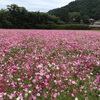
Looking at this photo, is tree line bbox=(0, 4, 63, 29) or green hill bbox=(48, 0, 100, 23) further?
green hill bbox=(48, 0, 100, 23)

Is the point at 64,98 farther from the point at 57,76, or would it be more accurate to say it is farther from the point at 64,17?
the point at 64,17

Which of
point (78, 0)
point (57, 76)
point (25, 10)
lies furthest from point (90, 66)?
point (78, 0)

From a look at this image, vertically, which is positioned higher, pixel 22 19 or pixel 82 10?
pixel 82 10

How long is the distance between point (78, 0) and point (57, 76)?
108 meters

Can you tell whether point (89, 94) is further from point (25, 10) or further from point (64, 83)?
point (25, 10)

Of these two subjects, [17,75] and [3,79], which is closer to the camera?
[3,79]

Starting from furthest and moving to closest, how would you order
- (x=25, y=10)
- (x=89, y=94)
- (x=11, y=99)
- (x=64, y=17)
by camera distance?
(x=64, y=17), (x=25, y=10), (x=89, y=94), (x=11, y=99)

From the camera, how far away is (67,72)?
17.1 feet

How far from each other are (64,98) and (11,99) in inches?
32.2

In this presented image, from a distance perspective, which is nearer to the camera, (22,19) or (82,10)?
(22,19)

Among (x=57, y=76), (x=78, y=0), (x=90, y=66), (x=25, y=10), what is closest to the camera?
(x=57, y=76)

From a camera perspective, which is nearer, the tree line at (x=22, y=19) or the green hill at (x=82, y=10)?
the tree line at (x=22, y=19)

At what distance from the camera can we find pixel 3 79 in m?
4.71

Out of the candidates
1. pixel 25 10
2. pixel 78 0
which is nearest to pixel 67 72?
pixel 25 10
